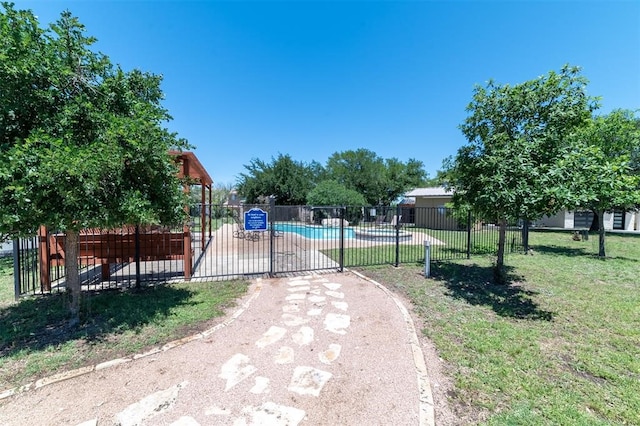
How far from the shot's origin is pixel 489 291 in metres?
5.84

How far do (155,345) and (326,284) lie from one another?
351 cm

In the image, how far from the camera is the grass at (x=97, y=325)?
3.08 m

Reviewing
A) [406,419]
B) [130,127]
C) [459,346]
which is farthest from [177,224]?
[459,346]

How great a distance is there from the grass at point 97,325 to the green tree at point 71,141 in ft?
1.68

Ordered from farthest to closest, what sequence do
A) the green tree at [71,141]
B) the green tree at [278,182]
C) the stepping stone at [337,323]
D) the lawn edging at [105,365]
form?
1. the green tree at [278,182]
2. the stepping stone at [337,323]
3. the green tree at [71,141]
4. the lawn edging at [105,365]

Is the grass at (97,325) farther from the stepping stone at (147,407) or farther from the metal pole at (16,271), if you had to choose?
the stepping stone at (147,407)

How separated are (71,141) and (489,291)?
7592 millimetres

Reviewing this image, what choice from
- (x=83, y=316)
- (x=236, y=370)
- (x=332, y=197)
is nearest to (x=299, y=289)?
(x=236, y=370)

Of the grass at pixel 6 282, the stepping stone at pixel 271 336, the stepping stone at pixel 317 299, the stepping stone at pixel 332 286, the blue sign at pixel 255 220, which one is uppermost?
the blue sign at pixel 255 220

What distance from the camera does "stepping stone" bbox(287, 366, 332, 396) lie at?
2643 mm

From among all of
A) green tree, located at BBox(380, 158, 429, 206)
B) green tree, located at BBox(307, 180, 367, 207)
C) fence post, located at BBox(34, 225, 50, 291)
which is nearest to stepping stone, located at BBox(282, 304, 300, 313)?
fence post, located at BBox(34, 225, 50, 291)

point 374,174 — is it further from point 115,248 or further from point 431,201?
point 115,248

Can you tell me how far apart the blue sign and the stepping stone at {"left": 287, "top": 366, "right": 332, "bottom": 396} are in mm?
3974

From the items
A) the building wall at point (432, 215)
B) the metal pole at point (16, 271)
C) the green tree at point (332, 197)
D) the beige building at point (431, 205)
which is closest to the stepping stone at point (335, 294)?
the metal pole at point (16, 271)
